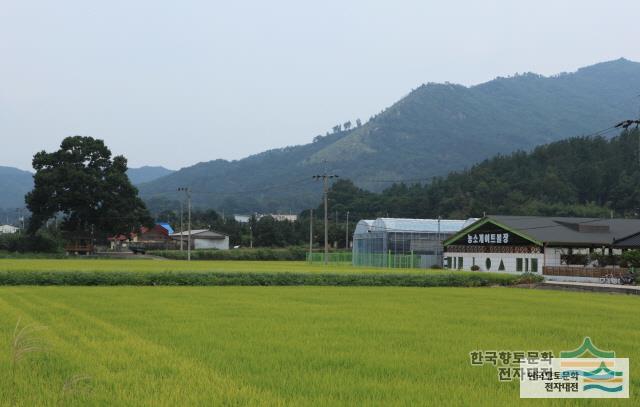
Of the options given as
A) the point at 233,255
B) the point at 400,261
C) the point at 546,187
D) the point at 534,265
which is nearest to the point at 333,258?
the point at 233,255

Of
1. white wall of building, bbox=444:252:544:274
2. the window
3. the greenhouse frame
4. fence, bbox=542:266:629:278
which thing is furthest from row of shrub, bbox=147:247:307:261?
fence, bbox=542:266:629:278

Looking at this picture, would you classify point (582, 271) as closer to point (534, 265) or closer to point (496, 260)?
point (534, 265)

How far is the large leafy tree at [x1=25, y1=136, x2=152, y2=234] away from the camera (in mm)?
76562

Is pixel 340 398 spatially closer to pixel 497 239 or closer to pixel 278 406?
pixel 278 406

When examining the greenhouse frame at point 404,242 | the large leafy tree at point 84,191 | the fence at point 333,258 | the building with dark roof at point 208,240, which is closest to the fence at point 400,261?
the greenhouse frame at point 404,242

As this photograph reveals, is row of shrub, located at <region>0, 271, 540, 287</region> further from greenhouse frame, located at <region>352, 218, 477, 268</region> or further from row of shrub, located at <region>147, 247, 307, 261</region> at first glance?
row of shrub, located at <region>147, 247, 307, 261</region>

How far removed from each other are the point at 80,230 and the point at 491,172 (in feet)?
201

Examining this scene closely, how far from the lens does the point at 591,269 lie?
136 feet

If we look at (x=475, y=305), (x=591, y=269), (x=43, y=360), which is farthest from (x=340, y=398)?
(x=591, y=269)

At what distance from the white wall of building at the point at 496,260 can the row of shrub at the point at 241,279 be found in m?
7.08

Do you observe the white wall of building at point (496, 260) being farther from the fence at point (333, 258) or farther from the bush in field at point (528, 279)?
the fence at point (333, 258)

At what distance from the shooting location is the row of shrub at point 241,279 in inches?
1309

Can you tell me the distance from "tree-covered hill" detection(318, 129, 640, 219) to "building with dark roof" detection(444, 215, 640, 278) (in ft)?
134

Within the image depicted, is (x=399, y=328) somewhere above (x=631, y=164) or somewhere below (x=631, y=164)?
below
